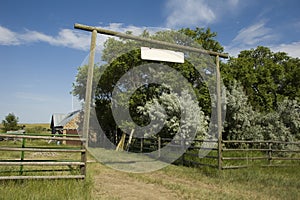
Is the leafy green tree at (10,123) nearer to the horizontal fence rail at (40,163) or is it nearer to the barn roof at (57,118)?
the barn roof at (57,118)

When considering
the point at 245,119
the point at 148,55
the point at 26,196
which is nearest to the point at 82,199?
the point at 26,196

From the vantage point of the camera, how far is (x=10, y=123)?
34531 mm

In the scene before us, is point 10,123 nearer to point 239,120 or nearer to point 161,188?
point 239,120

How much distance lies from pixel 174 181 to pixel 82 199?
9.94ft

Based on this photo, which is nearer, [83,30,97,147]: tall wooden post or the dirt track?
the dirt track

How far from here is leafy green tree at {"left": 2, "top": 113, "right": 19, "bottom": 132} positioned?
112 ft

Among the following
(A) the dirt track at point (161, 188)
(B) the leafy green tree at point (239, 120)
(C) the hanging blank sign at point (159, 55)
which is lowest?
(A) the dirt track at point (161, 188)

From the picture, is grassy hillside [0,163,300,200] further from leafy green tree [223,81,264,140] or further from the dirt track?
leafy green tree [223,81,264,140]

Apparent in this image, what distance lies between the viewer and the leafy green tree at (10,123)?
34156mm

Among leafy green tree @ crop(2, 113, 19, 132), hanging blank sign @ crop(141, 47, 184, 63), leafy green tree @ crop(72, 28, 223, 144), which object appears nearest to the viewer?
hanging blank sign @ crop(141, 47, 184, 63)

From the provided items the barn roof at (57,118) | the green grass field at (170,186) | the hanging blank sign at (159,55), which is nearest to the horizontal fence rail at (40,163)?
the green grass field at (170,186)

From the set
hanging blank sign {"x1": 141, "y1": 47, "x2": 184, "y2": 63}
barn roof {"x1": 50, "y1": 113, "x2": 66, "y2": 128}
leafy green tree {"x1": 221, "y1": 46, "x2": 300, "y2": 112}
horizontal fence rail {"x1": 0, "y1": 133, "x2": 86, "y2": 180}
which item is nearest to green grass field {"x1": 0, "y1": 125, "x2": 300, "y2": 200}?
horizontal fence rail {"x1": 0, "y1": 133, "x2": 86, "y2": 180}

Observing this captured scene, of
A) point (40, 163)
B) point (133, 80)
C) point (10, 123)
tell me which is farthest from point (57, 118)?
point (40, 163)

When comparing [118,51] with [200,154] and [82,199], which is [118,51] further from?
[82,199]
